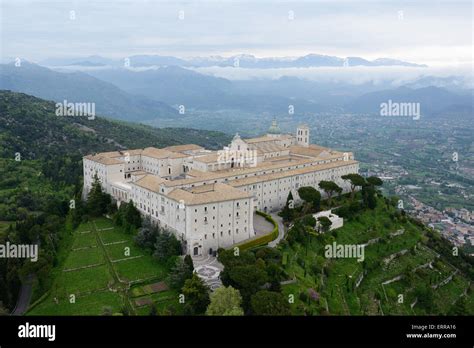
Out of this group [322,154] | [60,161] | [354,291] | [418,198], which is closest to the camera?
[354,291]

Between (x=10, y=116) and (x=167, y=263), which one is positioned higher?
(x=10, y=116)

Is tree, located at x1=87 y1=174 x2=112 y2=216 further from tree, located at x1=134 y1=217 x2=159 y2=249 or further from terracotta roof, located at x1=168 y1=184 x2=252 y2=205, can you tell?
terracotta roof, located at x1=168 y1=184 x2=252 y2=205

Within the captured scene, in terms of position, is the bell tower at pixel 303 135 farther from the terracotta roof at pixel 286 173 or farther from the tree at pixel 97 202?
the tree at pixel 97 202

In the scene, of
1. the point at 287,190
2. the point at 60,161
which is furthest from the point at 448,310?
the point at 60,161

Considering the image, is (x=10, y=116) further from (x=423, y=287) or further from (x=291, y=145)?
(x=423, y=287)

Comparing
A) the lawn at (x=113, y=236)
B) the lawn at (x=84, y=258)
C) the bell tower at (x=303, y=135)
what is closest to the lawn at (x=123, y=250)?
the lawn at (x=84, y=258)

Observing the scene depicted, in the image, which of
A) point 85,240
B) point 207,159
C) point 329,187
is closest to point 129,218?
point 85,240
